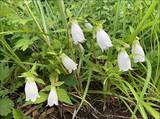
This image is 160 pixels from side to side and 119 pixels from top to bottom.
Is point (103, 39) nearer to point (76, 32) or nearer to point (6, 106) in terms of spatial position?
point (76, 32)

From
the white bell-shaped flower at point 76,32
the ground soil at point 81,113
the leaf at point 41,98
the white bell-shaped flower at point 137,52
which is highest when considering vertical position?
the white bell-shaped flower at point 76,32

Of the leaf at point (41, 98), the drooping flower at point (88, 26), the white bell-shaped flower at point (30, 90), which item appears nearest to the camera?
the white bell-shaped flower at point (30, 90)

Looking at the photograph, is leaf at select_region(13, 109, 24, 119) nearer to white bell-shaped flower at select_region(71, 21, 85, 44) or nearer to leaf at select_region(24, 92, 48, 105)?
leaf at select_region(24, 92, 48, 105)

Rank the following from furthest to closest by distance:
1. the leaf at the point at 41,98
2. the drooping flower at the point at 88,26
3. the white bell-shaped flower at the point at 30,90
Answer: the drooping flower at the point at 88,26, the leaf at the point at 41,98, the white bell-shaped flower at the point at 30,90

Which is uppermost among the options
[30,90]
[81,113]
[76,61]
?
[76,61]

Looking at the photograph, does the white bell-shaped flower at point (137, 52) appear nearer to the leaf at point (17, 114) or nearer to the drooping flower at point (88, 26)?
the drooping flower at point (88, 26)

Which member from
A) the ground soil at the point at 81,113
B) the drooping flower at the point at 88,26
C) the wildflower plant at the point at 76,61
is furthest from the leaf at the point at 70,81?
the drooping flower at the point at 88,26

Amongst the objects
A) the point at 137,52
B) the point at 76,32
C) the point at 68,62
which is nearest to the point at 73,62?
the point at 68,62

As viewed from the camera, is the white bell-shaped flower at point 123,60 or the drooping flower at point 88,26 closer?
the white bell-shaped flower at point 123,60
